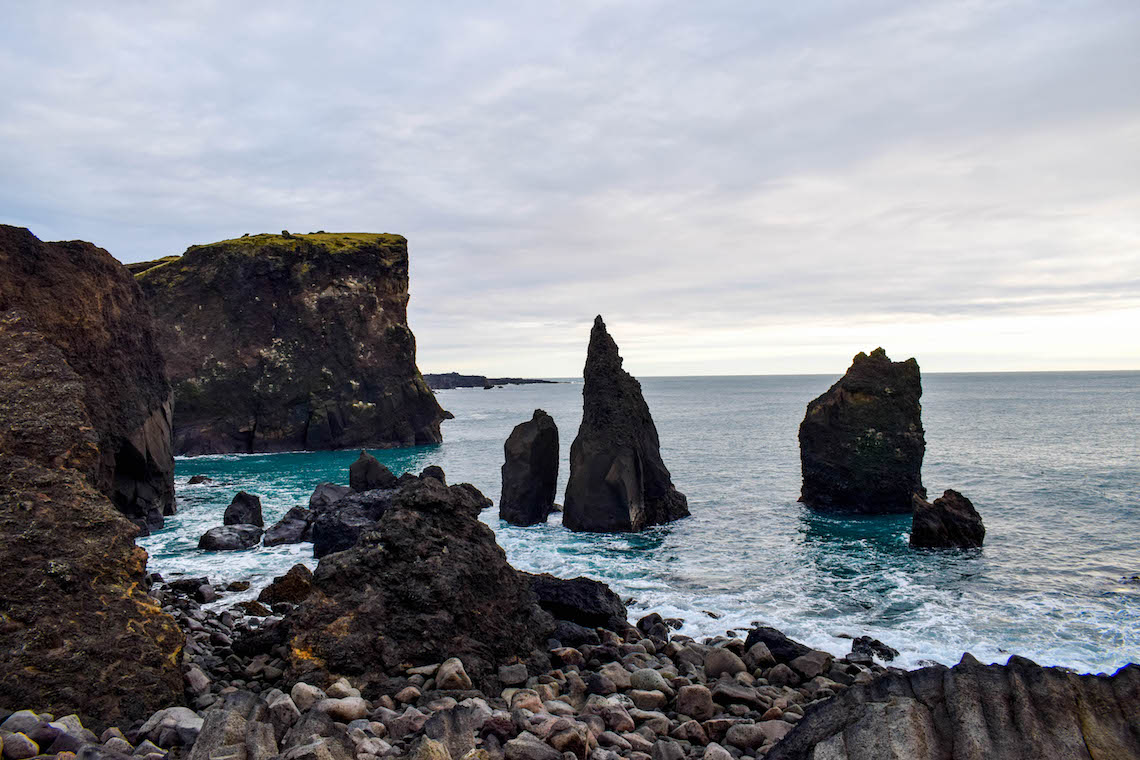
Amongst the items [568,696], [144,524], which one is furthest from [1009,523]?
[144,524]

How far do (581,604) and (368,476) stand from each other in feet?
59.9

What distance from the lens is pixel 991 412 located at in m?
99.4

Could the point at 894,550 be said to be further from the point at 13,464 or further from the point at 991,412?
the point at 991,412

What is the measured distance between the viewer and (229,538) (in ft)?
77.6

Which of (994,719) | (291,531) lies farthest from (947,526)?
(291,531)

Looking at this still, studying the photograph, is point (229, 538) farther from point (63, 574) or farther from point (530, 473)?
point (63, 574)

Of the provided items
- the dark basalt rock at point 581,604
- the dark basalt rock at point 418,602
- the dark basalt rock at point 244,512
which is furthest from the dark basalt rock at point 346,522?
the dark basalt rock at point 418,602

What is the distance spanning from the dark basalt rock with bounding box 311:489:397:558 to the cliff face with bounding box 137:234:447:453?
45961mm

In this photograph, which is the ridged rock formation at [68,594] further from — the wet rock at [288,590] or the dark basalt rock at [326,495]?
the dark basalt rock at [326,495]

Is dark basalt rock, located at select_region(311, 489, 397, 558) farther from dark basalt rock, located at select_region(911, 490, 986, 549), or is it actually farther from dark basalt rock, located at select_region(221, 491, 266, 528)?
dark basalt rock, located at select_region(911, 490, 986, 549)

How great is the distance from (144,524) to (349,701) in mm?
21190

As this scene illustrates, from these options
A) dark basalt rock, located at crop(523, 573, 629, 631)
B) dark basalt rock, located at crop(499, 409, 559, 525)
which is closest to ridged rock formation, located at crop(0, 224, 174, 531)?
dark basalt rock, located at crop(523, 573, 629, 631)

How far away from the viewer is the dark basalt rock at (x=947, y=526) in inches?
944

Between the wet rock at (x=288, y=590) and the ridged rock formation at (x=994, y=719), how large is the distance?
1291 centimetres
